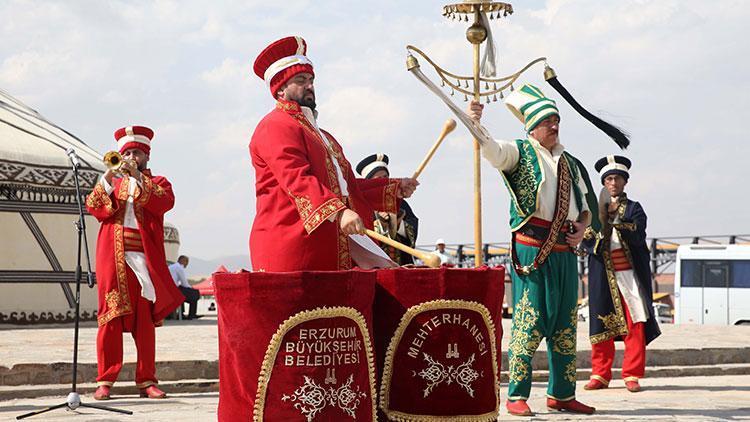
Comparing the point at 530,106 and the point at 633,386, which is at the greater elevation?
the point at 530,106

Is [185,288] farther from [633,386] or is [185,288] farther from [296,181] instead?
[296,181]

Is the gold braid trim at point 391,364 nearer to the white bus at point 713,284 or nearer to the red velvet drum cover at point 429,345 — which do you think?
the red velvet drum cover at point 429,345

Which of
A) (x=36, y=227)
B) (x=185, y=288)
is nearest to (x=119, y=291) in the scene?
(x=36, y=227)

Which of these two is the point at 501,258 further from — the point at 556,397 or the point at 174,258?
the point at 556,397

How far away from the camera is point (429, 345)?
174 inches

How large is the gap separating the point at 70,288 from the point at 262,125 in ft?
32.3

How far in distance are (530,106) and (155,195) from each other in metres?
2.48

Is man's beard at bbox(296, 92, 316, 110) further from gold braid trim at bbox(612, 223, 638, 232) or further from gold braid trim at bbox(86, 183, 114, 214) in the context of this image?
gold braid trim at bbox(612, 223, 638, 232)

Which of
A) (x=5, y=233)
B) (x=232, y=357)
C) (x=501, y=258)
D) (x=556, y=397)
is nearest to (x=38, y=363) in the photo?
(x=556, y=397)

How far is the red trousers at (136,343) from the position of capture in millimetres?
7230

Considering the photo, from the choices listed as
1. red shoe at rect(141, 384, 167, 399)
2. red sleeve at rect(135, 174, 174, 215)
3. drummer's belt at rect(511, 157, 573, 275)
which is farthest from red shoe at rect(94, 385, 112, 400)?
drummer's belt at rect(511, 157, 573, 275)

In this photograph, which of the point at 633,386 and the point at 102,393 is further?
the point at 633,386

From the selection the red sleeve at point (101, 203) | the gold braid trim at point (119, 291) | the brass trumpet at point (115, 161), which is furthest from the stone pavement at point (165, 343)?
the brass trumpet at point (115, 161)

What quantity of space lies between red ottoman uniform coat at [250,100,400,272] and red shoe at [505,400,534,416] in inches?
73.3
